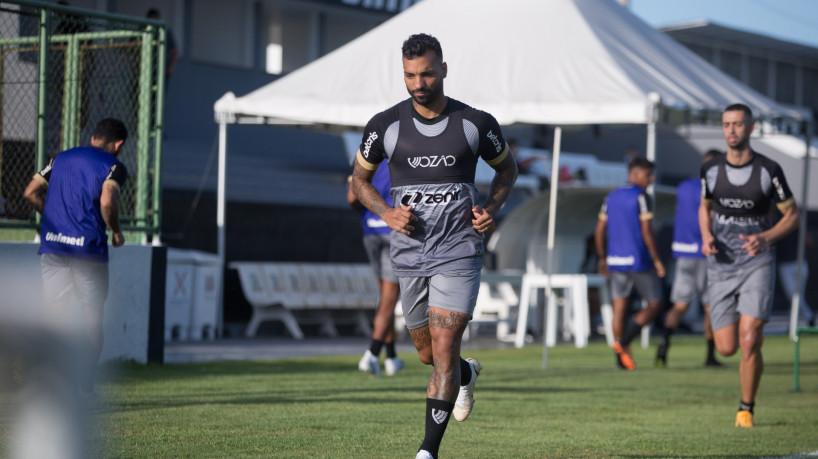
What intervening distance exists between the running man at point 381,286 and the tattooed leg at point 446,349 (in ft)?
15.6

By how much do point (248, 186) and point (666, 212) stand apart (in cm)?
701

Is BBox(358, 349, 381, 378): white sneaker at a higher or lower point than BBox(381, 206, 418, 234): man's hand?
lower

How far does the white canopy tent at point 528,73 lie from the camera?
12141 mm

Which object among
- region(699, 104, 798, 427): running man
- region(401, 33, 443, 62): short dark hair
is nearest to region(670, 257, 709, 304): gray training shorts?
region(699, 104, 798, 427): running man

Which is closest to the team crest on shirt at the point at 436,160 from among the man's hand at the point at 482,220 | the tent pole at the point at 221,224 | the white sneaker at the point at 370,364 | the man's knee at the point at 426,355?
the man's hand at the point at 482,220

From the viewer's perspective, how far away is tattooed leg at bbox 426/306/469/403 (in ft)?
16.8

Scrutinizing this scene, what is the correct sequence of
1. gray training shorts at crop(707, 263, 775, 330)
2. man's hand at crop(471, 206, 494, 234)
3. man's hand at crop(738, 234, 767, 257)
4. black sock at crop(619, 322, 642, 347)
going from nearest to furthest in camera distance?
1. man's hand at crop(471, 206, 494, 234)
2. man's hand at crop(738, 234, 767, 257)
3. gray training shorts at crop(707, 263, 775, 330)
4. black sock at crop(619, 322, 642, 347)

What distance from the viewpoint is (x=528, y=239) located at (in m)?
18.0

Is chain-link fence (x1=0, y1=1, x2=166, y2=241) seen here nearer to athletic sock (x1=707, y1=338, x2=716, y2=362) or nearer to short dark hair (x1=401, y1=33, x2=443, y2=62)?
short dark hair (x1=401, y1=33, x2=443, y2=62)

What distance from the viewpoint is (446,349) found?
5156 millimetres

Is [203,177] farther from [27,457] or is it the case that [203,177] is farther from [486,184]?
[27,457]

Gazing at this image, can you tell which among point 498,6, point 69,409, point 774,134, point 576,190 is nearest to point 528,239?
point 576,190

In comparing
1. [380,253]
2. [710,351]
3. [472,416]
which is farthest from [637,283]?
[472,416]

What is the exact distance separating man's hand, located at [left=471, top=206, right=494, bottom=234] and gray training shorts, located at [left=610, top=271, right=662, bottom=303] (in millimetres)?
7868
